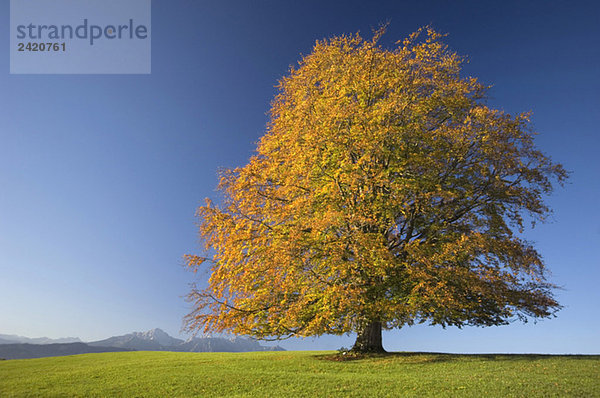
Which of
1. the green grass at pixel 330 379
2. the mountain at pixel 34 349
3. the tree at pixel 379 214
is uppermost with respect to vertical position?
the tree at pixel 379 214

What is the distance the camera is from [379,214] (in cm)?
1898

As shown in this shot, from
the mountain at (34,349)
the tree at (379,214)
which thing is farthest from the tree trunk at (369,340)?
the mountain at (34,349)

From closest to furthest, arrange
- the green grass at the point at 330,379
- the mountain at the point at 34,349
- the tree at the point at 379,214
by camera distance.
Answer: the green grass at the point at 330,379 → the tree at the point at 379,214 → the mountain at the point at 34,349

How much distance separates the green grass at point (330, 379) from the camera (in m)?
11.9

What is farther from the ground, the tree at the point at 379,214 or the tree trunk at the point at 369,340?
the tree at the point at 379,214

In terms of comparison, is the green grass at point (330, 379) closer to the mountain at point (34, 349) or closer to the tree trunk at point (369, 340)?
the tree trunk at point (369, 340)

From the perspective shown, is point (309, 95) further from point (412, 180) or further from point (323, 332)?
point (323, 332)

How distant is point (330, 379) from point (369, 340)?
247 inches

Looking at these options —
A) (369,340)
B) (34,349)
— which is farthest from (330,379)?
(34,349)

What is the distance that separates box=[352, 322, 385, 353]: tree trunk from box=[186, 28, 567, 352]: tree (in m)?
0.07

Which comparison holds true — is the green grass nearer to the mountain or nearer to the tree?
the tree

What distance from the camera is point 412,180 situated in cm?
1811

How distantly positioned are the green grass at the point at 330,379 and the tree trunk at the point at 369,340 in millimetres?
1079

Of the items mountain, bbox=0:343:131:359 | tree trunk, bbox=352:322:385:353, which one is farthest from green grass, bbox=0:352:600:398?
mountain, bbox=0:343:131:359
